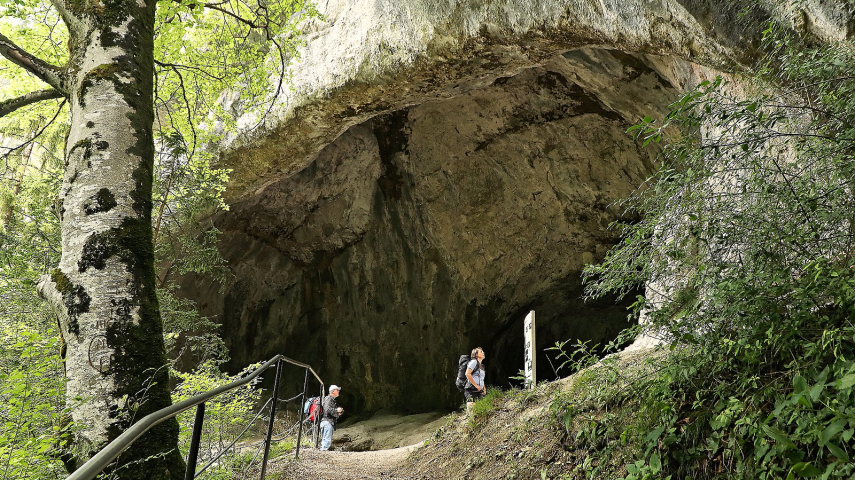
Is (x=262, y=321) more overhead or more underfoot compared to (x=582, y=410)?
more overhead

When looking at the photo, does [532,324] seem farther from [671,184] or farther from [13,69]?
[13,69]

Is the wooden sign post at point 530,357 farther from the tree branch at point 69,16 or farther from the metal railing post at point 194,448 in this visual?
the tree branch at point 69,16

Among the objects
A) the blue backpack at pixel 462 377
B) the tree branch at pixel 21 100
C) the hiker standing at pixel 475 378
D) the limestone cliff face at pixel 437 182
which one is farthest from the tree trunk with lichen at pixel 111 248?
the blue backpack at pixel 462 377

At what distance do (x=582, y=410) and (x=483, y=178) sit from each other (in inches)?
335

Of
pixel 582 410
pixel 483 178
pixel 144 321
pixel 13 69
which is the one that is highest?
pixel 13 69

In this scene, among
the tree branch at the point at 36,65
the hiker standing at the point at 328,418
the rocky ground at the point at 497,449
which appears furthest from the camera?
the hiker standing at the point at 328,418

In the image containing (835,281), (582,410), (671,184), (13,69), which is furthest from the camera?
(13,69)

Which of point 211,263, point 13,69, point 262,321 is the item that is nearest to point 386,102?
point 211,263

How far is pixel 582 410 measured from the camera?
3934 mm

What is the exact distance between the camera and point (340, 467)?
6.11 metres

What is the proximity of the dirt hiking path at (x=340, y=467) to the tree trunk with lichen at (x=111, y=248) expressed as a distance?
2.54m

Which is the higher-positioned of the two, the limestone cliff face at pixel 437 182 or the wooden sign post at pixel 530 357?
the limestone cliff face at pixel 437 182

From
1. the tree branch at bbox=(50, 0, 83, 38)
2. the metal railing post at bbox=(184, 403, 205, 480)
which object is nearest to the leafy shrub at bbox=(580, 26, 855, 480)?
the metal railing post at bbox=(184, 403, 205, 480)

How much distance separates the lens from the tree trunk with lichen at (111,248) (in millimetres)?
2824
